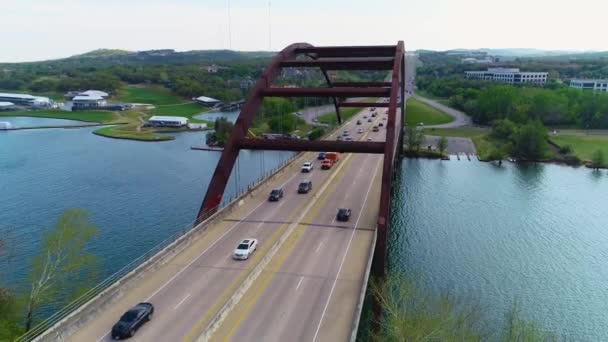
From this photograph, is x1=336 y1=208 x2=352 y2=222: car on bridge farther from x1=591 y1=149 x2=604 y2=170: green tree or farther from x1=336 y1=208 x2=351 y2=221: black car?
x1=591 y1=149 x2=604 y2=170: green tree

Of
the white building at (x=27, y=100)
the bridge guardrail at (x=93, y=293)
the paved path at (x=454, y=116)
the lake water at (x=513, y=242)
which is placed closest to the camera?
the bridge guardrail at (x=93, y=293)

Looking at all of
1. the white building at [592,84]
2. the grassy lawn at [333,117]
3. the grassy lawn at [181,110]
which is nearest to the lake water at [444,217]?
the grassy lawn at [333,117]

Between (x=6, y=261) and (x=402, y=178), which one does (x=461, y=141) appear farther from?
(x=6, y=261)

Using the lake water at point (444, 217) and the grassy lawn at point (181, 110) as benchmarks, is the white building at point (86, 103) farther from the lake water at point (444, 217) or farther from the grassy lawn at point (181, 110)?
the lake water at point (444, 217)

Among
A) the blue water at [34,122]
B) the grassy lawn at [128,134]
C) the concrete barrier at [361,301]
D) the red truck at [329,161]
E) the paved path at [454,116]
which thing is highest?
the concrete barrier at [361,301]

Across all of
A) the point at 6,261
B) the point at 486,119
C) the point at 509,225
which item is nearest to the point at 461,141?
the point at 486,119

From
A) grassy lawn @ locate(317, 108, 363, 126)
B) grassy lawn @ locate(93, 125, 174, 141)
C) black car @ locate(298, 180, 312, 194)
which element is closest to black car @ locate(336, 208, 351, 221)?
black car @ locate(298, 180, 312, 194)

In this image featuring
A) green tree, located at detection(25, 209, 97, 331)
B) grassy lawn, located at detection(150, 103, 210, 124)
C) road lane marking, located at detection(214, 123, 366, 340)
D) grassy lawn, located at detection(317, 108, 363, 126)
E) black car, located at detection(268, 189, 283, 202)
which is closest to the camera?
road lane marking, located at detection(214, 123, 366, 340)
